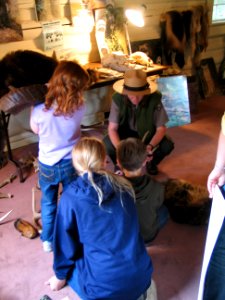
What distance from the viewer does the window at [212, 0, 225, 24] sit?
4.83 m

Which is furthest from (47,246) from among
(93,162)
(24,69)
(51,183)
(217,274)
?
(24,69)

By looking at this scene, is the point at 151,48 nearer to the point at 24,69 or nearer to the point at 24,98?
the point at 24,69

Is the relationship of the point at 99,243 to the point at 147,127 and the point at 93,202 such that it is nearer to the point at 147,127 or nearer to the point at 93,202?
the point at 93,202

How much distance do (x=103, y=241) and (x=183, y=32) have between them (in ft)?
11.7

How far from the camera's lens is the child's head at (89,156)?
1.27 m

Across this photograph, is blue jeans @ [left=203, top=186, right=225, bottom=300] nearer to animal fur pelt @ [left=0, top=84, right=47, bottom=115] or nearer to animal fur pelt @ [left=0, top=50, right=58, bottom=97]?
animal fur pelt @ [left=0, top=84, right=47, bottom=115]

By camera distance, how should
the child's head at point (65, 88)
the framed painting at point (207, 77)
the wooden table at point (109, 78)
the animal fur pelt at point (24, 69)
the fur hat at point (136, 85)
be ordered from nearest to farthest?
the child's head at point (65, 88), the fur hat at point (136, 85), the animal fur pelt at point (24, 69), the wooden table at point (109, 78), the framed painting at point (207, 77)

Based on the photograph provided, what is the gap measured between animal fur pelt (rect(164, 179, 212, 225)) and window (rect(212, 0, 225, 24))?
3.60 metres

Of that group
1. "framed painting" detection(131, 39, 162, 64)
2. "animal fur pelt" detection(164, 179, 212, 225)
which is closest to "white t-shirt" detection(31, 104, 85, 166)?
"animal fur pelt" detection(164, 179, 212, 225)

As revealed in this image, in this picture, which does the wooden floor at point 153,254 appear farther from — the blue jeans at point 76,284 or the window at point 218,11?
the window at point 218,11

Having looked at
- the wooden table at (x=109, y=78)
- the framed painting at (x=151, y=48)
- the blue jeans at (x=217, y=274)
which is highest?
the framed painting at (x=151, y=48)

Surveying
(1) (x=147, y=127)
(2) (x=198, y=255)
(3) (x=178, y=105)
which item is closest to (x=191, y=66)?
(3) (x=178, y=105)

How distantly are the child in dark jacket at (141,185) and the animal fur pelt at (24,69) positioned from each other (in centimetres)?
115

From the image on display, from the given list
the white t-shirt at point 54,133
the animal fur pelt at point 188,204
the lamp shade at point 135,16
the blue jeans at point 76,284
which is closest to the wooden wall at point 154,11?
the lamp shade at point 135,16
